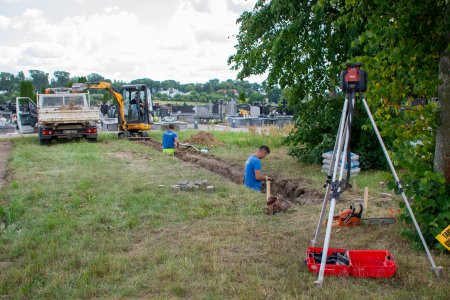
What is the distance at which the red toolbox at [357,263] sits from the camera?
4.54m

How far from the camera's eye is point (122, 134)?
23.3 metres

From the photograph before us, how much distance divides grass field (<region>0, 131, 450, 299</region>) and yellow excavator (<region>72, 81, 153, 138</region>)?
12699mm

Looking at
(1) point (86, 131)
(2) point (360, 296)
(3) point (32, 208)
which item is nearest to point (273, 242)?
(2) point (360, 296)

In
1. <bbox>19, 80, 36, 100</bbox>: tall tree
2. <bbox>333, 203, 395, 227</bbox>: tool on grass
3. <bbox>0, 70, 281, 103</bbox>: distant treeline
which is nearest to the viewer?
<bbox>333, 203, 395, 227</bbox>: tool on grass

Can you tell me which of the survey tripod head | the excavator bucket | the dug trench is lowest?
the dug trench

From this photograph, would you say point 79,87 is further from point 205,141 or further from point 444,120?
point 444,120

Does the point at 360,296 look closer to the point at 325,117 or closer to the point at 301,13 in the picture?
the point at 301,13

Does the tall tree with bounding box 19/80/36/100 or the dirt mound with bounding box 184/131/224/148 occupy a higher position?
the tall tree with bounding box 19/80/36/100

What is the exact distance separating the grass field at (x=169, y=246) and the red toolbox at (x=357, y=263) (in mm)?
86

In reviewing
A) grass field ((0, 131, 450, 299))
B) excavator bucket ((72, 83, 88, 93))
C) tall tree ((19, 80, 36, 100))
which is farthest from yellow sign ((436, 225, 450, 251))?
tall tree ((19, 80, 36, 100))

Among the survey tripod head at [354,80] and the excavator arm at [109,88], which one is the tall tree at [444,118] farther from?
the excavator arm at [109,88]

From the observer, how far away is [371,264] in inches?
190

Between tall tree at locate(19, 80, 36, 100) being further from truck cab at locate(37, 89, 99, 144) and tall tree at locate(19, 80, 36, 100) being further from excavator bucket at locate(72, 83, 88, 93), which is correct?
truck cab at locate(37, 89, 99, 144)

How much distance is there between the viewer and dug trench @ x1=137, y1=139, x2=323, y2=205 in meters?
9.32
